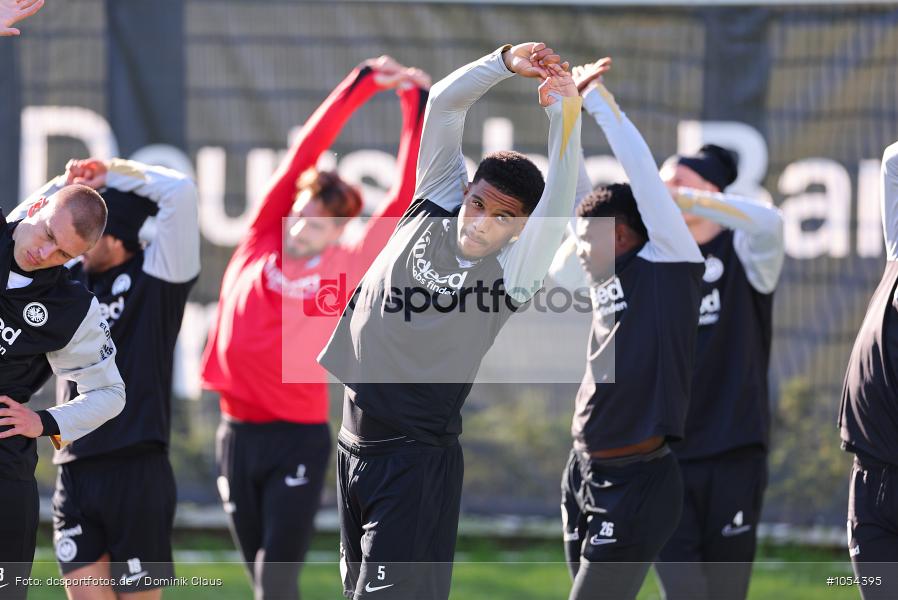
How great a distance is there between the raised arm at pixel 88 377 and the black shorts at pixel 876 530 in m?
2.65

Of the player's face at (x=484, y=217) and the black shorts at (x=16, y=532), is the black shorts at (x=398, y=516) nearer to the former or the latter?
the player's face at (x=484, y=217)

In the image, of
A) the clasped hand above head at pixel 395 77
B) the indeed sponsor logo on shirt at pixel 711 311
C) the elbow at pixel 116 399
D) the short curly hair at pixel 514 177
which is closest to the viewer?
the short curly hair at pixel 514 177

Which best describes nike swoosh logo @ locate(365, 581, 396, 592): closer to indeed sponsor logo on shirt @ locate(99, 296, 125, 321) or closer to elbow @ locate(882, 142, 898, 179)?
A: indeed sponsor logo on shirt @ locate(99, 296, 125, 321)

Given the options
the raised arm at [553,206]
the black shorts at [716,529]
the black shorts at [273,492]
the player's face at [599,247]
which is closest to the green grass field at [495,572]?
the black shorts at [273,492]

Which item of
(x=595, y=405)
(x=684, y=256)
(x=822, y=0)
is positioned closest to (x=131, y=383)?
(x=595, y=405)

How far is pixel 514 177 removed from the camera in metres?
3.57

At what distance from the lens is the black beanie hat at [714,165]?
4992 mm

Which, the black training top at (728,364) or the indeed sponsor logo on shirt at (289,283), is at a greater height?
the indeed sponsor logo on shirt at (289,283)

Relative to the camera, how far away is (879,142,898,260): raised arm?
3992mm

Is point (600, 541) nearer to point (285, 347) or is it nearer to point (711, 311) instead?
point (711, 311)

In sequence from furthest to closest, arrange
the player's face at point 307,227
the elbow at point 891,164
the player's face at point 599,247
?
1. the player's face at point 307,227
2. the player's face at point 599,247
3. the elbow at point 891,164

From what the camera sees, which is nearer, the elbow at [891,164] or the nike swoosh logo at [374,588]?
the nike swoosh logo at [374,588]

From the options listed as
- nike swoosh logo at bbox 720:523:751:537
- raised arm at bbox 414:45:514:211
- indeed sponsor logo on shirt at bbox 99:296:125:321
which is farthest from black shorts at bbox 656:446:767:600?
indeed sponsor logo on shirt at bbox 99:296:125:321

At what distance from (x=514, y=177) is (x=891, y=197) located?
4.99ft
